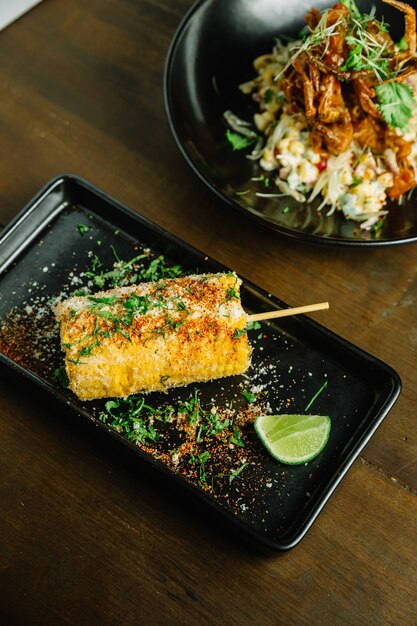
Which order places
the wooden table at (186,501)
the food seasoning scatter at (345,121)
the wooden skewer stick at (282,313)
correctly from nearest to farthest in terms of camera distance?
the wooden table at (186,501) → the wooden skewer stick at (282,313) → the food seasoning scatter at (345,121)

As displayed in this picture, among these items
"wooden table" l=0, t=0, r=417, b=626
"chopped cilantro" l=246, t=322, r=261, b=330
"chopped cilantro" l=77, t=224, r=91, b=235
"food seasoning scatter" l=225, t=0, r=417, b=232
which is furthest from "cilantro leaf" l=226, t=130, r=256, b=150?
"chopped cilantro" l=246, t=322, r=261, b=330

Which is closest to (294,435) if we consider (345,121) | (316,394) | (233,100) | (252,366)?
(316,394)

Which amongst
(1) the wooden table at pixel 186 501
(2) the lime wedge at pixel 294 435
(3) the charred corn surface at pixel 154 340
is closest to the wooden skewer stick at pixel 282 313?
(3) the charred corn surface at pixel 154 340

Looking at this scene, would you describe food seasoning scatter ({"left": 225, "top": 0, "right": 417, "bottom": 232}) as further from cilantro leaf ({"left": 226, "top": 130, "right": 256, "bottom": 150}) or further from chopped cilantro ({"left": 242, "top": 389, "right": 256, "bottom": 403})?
chopped cilantro ({"left": 242, "top": 389, "right": 256, "bottom": 403})

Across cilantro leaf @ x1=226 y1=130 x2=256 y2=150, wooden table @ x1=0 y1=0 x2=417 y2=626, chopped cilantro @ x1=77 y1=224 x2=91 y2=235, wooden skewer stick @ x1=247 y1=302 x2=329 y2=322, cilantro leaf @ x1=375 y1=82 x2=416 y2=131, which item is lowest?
wooden table @ x1=0 y1=0 x2=417 y2=626

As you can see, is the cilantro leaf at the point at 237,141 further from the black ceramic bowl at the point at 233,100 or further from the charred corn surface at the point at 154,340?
the charred corn surface at the point at 154,340

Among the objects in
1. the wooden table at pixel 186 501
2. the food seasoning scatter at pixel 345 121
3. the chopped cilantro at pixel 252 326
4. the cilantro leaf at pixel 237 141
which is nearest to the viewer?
the wooden table at pixel 186 501
